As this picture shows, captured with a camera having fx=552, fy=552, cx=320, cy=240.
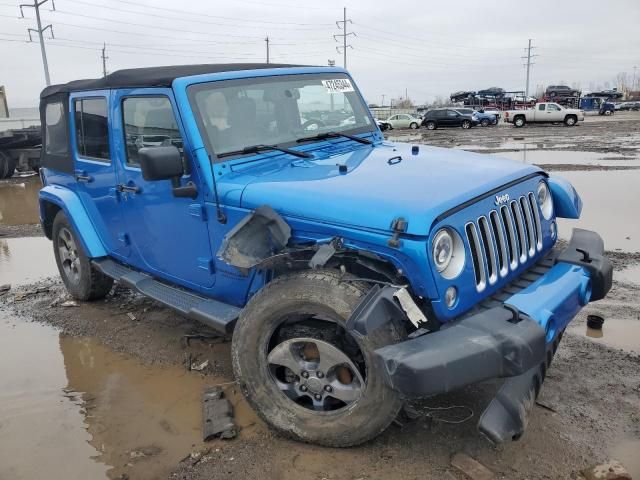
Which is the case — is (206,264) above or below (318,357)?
above

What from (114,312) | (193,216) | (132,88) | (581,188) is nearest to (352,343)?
(193,216)

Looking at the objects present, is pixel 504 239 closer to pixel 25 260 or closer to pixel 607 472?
pixel 607 472

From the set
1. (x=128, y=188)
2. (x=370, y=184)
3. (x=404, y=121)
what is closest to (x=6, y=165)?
(x=128, y=188)

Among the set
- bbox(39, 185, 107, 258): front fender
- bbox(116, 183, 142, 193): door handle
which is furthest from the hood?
bbox(39, 185, 107, 258): front fender

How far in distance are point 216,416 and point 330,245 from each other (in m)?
1.37

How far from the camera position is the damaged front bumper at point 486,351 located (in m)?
2.36

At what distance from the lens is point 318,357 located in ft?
9.70

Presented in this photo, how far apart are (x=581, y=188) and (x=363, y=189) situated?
9.24m

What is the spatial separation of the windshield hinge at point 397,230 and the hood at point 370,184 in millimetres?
28

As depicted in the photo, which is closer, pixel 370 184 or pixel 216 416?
pixel 370 184

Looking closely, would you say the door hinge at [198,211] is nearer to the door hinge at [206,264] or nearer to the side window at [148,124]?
the door hinge at [206,264]

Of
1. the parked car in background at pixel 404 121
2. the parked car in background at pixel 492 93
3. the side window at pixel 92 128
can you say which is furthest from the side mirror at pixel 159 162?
the parked car in background at pixel 492 93

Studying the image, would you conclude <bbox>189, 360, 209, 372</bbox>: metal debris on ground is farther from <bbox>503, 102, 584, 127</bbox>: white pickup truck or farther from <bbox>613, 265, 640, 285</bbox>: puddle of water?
<bbox>503, 102, 584, 127</bbox>: white pickup truck

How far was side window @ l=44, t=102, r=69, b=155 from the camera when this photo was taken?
518 centimetres
